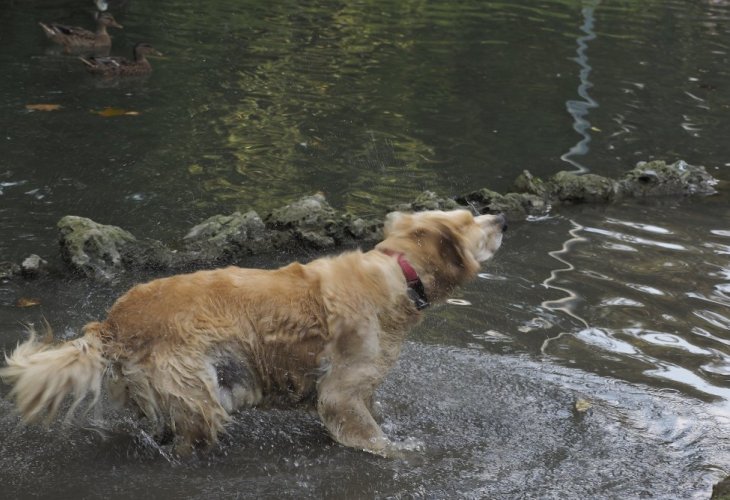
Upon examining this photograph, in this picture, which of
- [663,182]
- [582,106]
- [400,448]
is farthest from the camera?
[582,106]

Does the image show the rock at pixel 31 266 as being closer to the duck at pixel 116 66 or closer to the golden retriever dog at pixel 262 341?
the golden retriever dog at pixel 262 341

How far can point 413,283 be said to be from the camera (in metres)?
5.30

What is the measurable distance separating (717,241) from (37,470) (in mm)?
7009

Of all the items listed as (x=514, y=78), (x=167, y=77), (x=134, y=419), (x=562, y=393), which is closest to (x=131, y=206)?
(x=134, y=419)

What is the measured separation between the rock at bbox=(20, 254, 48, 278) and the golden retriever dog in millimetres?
2533

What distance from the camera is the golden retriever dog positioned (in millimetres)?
4770

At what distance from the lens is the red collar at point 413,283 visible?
5.30 m

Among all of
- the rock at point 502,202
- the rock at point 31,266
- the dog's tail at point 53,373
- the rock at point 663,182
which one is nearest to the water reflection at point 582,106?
the rock at point 663,182

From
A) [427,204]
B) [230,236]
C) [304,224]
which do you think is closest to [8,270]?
[230,236]

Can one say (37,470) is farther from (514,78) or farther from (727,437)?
(514,78)

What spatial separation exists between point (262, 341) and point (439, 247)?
121 cm

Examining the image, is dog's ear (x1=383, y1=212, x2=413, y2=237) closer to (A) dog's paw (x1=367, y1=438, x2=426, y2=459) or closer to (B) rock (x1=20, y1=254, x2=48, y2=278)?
(A) dog's paw (x1=367, y1=438, x2=426, y2=459)

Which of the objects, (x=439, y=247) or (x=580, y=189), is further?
(x=580, y=189)

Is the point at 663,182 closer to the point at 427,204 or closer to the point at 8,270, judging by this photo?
the point at 427,204
